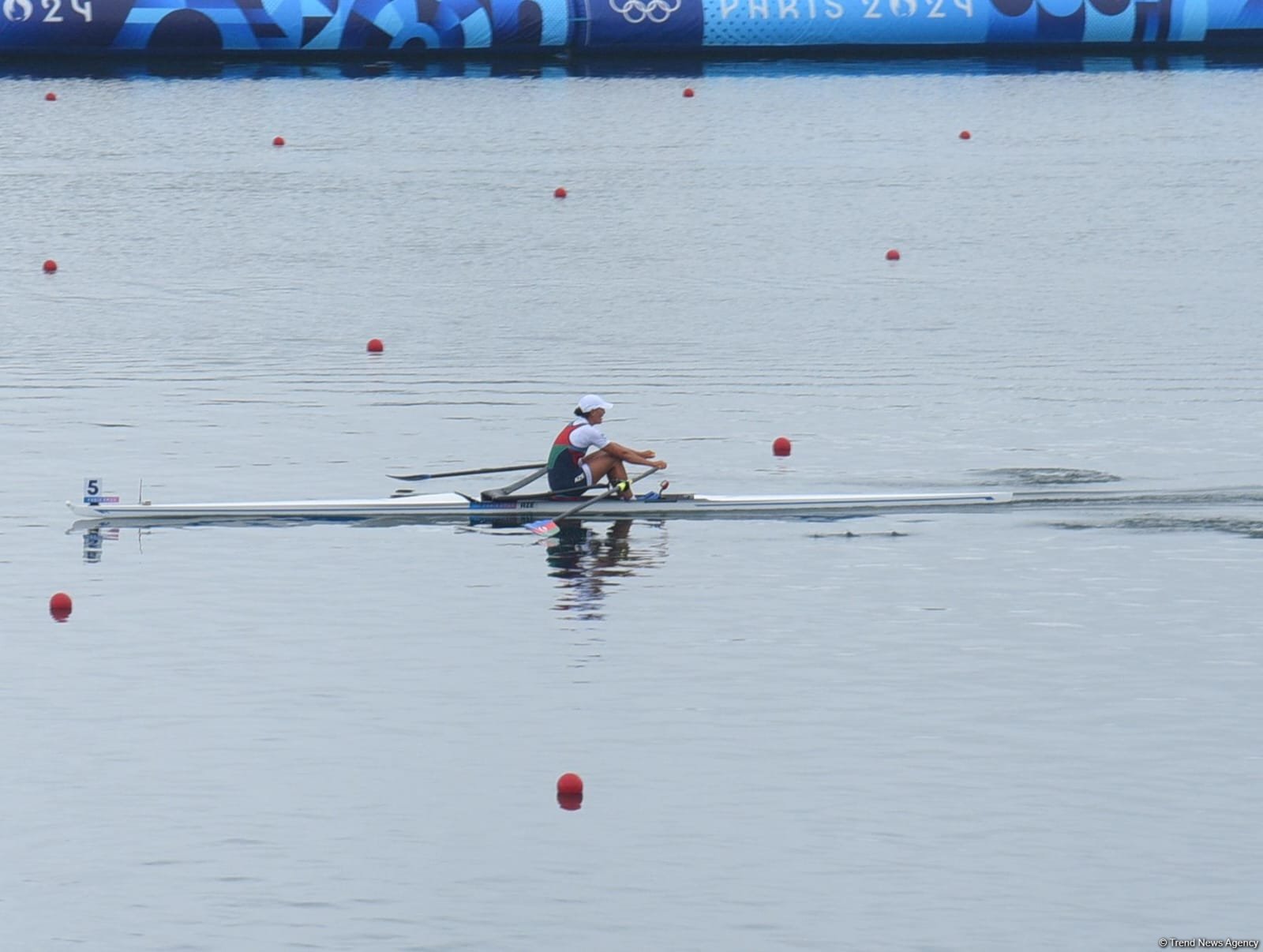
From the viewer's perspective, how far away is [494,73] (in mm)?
73125

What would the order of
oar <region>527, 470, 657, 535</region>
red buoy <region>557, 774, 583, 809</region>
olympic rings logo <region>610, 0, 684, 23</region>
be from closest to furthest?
red buoy <region>557, 774, 583, 809</region> → oar <region>527, 470, 657, 535</region> → olympic rings logo <region>610, 0, 684, 23</region>

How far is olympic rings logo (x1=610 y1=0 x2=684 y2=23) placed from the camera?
2702 inches

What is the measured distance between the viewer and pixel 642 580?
85.9ft

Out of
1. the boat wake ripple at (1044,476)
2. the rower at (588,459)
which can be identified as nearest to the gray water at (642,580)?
the boat wake ripple at (1044,476)

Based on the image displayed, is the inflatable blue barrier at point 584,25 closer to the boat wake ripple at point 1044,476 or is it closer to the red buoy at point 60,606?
the boat wake ripple at point 1044,476

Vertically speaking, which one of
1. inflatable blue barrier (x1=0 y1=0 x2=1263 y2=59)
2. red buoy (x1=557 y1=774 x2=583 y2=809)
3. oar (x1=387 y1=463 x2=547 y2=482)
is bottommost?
red buoy (x1=557 y1=774 x2=583 y2=809)

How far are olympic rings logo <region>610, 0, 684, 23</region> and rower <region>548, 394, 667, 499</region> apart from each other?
41850 millimetres

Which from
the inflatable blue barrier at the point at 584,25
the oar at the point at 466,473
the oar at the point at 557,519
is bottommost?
the oar at the point at 557,519

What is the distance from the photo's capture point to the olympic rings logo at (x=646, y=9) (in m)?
68.6

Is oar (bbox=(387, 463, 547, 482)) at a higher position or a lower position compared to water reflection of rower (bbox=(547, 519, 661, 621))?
higher

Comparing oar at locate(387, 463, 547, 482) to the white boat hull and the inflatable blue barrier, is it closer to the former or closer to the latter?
the white boat hull

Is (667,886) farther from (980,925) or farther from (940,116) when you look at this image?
(940,116)

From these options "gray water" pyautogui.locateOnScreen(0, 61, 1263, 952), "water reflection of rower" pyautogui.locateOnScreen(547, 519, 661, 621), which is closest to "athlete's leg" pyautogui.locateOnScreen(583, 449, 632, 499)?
"water reflection of rower" pyautogui.locateOnScreen(547, 519, 661, 621)

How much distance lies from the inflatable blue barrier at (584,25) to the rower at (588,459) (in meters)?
41.6
